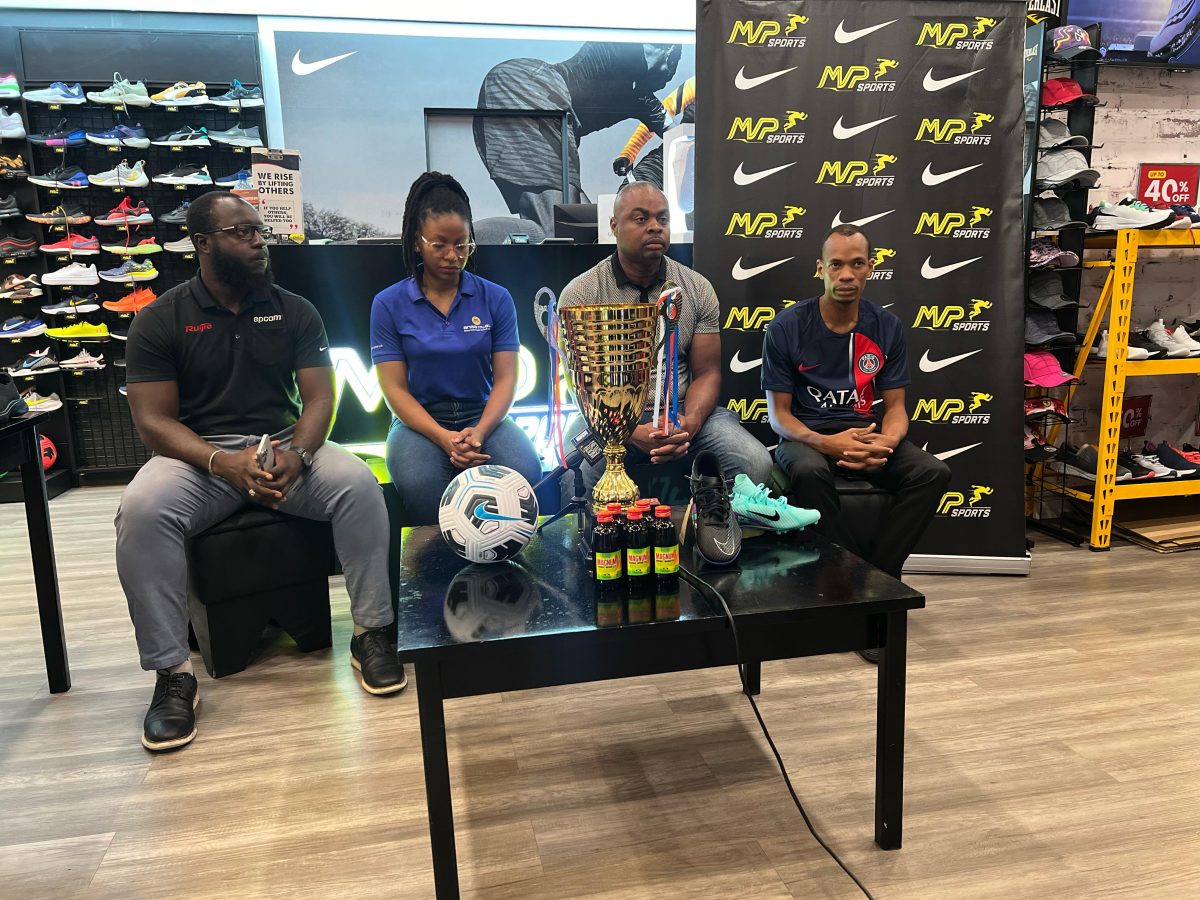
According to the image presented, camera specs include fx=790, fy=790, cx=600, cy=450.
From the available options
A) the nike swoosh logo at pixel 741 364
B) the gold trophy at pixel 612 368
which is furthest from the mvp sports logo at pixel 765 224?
the gold trophy at pixel 612 368

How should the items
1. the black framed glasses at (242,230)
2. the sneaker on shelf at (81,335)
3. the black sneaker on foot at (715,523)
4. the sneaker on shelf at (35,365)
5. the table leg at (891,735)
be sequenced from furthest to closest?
the sneaker on shelf at (81,335) < the sneaker on shelf at (35,365) < the black framed glasses at (242,230) < the black sneaker on foot at (715,523) < the table leg at (891,735)

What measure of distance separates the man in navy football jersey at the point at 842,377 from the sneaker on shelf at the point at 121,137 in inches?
175

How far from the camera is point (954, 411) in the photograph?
311 centimetres

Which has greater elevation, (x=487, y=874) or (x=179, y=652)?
(x=179, y=652)

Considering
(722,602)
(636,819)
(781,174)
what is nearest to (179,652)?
(636,819)

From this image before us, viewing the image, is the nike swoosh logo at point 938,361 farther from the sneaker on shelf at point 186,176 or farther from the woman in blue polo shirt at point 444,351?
the sneaker on shelf at point 186,176

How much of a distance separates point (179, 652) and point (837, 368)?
219cm

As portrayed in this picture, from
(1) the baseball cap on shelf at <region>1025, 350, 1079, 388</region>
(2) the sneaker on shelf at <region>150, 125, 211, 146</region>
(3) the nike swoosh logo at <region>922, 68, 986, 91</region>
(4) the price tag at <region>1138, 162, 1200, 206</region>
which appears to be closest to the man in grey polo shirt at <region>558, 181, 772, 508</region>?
(3) the nike swoosh logo at <region>922, 68, 986, 91</region>

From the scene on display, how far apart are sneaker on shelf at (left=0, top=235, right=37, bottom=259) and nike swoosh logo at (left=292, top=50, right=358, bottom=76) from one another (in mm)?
2073

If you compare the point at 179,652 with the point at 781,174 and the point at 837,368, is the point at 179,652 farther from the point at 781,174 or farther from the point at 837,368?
the point at 781,174

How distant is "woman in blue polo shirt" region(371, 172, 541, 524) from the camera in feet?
8.21

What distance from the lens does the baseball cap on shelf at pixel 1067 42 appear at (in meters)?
3.17

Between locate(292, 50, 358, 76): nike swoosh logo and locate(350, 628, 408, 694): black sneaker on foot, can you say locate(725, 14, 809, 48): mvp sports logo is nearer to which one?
locate(350, 628, 408, 694): black sneaker on foot

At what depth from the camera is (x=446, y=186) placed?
260 cm
